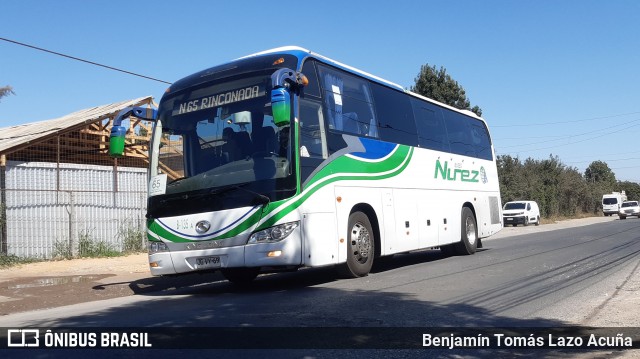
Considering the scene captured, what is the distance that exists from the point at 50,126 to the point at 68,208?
4388 millimetres

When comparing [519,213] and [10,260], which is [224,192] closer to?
[10,260]

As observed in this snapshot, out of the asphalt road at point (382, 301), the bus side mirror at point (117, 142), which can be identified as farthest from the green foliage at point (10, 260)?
the bus side mirror at point (117, 142)

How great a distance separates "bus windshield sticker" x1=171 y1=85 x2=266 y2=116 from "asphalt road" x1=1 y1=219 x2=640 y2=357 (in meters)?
3.10

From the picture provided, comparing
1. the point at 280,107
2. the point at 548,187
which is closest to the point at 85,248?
the point at 280,107

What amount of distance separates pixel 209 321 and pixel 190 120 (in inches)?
153

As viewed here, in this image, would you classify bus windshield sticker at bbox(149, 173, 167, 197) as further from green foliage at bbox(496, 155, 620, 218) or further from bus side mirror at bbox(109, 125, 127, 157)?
green foliage at bbox(496, 155, 620, 218)

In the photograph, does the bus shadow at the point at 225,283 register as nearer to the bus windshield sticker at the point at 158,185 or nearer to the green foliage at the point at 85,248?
the bus windshield sticker at the point at 158,185

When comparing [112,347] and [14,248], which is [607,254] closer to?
[112,347]

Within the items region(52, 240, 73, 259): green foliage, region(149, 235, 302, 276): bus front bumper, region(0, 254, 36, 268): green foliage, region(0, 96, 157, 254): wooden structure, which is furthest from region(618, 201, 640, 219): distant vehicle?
region(149, 235, 302, 276): bus front bumper

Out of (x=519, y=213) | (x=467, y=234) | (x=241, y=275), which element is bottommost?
(x=241, y=275)

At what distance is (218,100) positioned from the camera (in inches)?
367

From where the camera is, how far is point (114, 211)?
18.5 meters

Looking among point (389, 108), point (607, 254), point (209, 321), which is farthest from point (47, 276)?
point (607, 254)

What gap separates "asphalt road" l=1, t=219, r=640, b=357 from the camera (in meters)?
6.74
